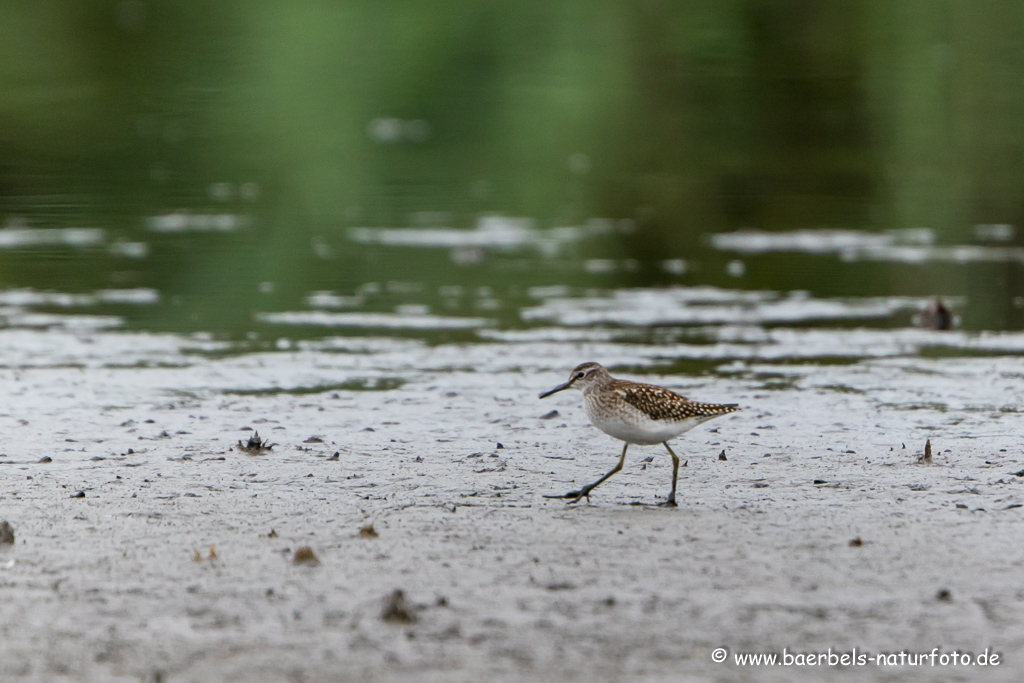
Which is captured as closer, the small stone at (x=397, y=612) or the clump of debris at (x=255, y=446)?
the small stone at (x=397, y=612)

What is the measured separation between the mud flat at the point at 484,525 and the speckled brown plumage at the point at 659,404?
37cm

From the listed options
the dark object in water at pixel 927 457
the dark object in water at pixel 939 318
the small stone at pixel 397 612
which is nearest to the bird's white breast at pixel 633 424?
the dark object in water at pixel 927 457

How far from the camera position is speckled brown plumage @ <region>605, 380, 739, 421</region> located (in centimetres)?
660

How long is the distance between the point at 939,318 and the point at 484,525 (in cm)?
633

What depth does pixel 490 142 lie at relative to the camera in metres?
22.1

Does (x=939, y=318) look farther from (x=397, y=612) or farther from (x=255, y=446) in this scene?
(x=397, y=612)

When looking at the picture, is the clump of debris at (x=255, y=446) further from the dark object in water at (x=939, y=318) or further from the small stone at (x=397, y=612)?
the dark object in water at (x=939, y=318)

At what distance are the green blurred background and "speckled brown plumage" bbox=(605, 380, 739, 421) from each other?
188 inches

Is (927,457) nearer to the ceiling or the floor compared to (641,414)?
nearer to the floor

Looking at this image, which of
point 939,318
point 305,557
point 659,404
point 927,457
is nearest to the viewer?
point 305,557

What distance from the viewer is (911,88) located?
26.4 meters

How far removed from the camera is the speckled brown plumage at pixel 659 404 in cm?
660

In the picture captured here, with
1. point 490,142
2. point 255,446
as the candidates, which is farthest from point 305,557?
point 490,142

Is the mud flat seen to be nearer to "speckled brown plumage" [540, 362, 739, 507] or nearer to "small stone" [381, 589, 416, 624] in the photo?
"small stone" [381, 589, 416, 624]
